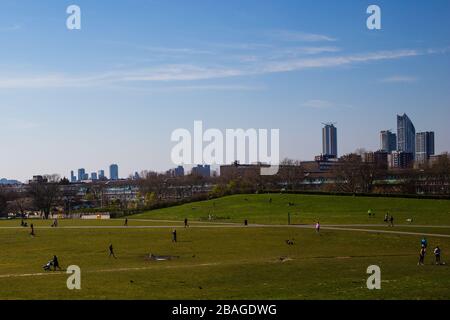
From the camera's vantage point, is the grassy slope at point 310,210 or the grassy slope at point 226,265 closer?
the grassy slope at point 226,265

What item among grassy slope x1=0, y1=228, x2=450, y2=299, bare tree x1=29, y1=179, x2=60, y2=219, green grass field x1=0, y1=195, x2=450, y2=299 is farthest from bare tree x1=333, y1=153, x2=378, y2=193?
grassy slope x1=0, y1=228, x2=450, y2=299

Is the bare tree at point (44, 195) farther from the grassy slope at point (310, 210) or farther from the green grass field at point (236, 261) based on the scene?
the green grass field at point (236, 261)

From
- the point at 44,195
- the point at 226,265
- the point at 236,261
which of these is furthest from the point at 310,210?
the point at 44,195

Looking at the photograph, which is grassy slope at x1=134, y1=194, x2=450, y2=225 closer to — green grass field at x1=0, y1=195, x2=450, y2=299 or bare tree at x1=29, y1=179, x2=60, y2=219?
green grass field at x1=0, y1=195, x2=450, y2=299

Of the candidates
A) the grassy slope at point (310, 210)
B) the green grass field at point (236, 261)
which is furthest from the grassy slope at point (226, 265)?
the grassy slope at point (310, 210)

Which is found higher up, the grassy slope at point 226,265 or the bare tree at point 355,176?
the bare tree at point 355,176

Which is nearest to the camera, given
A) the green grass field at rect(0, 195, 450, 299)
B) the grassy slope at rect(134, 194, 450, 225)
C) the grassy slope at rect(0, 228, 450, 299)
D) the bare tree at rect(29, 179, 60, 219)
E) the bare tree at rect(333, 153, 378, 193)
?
the grassy slope at rect(0, 228, 450, 299)
